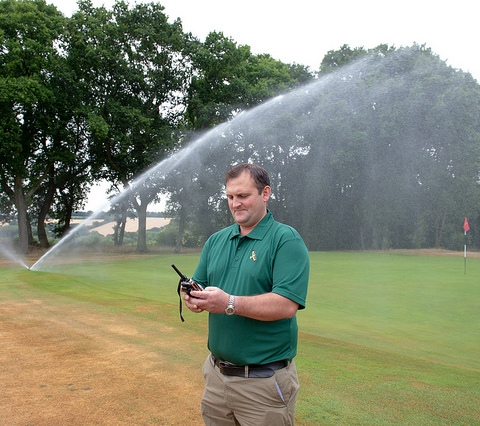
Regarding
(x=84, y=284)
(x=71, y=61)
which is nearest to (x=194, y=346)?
(x=84, y=284)

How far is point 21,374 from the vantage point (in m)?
5.06

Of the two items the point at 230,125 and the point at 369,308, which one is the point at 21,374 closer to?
the point at 369,308

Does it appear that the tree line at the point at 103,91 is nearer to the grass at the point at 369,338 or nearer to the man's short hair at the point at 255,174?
the grass at the point at 369,338

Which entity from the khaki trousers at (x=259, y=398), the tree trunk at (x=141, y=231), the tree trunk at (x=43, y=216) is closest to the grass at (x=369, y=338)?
the khaki trousers at (x=259, y=398)

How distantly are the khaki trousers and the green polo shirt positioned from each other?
108mm

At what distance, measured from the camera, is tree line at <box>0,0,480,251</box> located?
30297mm

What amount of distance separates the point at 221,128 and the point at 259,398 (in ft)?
110

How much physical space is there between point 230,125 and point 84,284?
75.6 feet

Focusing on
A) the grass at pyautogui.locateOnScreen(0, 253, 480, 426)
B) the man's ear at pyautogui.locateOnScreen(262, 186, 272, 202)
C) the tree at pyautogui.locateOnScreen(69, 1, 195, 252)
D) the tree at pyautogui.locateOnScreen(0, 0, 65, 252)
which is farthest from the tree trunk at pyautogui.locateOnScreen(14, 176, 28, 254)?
the man's ear at pyautogui.locateOnScreen(262, 186, 272, 202)

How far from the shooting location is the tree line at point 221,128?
1193 inches

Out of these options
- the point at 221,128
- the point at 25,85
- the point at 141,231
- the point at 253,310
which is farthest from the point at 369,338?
the point at 221,128

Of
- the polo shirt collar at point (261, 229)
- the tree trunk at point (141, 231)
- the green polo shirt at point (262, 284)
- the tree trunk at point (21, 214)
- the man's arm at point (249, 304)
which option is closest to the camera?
the man's arm at point (249, 304)

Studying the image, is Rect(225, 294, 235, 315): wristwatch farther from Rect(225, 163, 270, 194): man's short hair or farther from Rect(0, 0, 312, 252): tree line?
Rect(0, 0, 312, 252): tree line

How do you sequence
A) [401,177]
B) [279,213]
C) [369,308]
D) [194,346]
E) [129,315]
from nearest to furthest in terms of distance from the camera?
[194,346] < [129,315] < [369,308] < [401,177] < [279,213]
